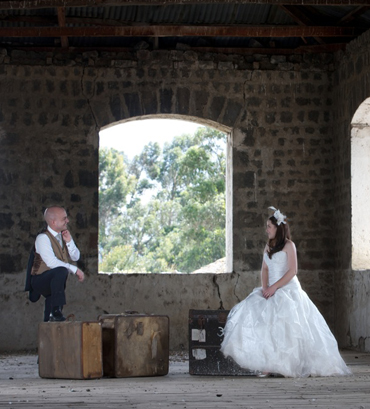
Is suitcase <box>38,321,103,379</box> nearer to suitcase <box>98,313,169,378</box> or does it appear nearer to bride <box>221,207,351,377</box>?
suitcase <box>98,313,169,378</box>

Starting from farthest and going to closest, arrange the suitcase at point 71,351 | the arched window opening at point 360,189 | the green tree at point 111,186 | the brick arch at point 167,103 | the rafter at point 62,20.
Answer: the green tree at point 111,186, the brick arch at point 167,103, the arched window opening at point 360,189, the rafter at point 62,20, the suitcase at point 71,351

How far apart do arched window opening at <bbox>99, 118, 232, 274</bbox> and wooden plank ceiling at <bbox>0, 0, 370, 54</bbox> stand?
11.9 metres

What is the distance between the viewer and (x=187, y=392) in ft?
15.5

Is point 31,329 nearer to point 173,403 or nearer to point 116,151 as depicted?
point 173,403

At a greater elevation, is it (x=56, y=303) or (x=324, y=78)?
(x=324, y=78)

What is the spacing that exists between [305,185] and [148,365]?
391 centimetres

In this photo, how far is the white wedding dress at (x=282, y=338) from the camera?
581 centimetres

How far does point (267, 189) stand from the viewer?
29.8 feet

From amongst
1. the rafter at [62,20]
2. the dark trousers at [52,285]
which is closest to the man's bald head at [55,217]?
the dark trousers at [52,285]

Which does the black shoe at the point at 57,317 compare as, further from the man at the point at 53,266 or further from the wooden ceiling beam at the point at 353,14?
the wooden ceiling beam at the point at 353,14

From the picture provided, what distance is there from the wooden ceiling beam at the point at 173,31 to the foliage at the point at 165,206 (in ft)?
48.3

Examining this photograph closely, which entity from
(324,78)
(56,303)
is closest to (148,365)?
(56,303)

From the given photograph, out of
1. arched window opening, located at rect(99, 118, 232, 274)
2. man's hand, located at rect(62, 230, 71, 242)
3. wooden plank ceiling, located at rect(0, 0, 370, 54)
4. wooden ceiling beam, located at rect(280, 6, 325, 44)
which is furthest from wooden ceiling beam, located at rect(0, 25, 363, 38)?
arched window opening, located at rect(99, 118, 232, 274)

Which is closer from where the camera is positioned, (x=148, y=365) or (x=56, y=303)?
(x=148, y=365)
